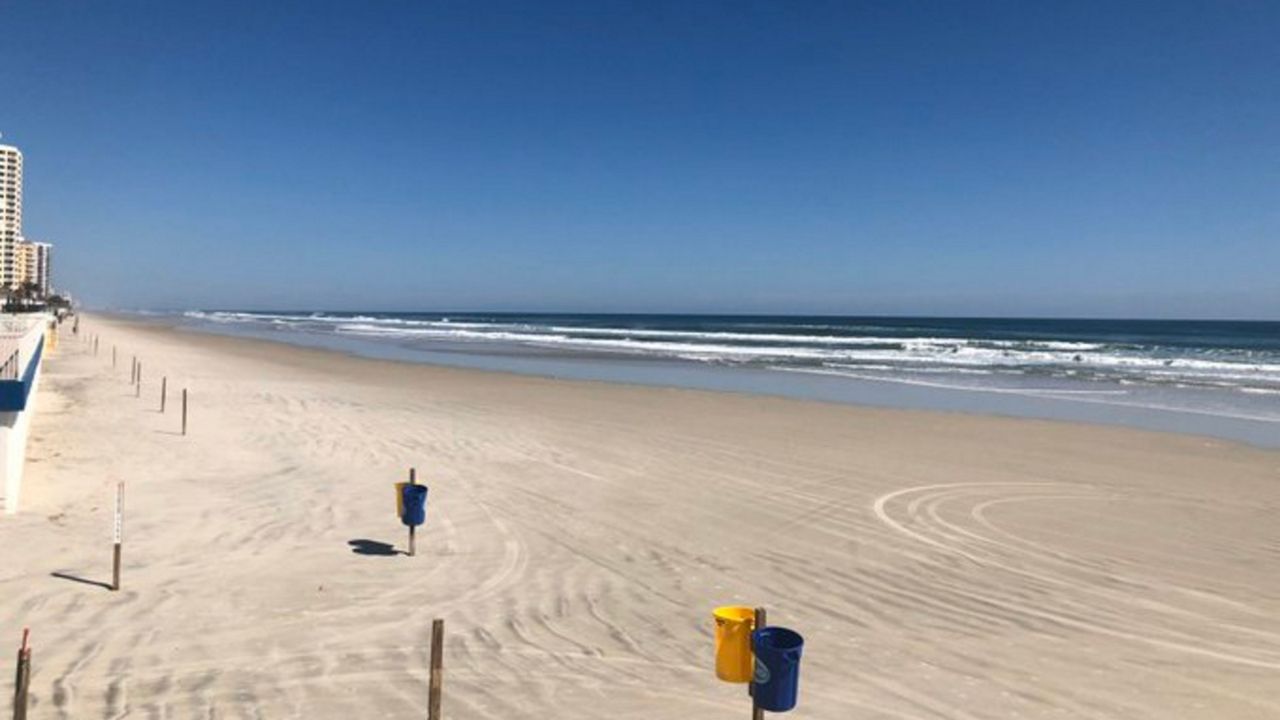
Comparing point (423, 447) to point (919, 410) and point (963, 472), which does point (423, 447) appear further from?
point (919, 410)

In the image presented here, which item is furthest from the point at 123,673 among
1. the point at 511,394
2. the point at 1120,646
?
the point at 511,394

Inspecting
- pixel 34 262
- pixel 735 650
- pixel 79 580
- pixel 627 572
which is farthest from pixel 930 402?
pixel 34 262

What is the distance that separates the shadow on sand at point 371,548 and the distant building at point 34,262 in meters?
107

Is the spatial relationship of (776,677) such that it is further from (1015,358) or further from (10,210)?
(10,210)

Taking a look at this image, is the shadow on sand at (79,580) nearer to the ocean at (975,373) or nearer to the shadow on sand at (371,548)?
the shadow on sand at (371,548)

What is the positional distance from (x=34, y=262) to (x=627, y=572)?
498 ft

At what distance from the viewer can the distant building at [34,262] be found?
4316 inches

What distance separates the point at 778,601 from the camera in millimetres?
7750

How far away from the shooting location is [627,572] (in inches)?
333

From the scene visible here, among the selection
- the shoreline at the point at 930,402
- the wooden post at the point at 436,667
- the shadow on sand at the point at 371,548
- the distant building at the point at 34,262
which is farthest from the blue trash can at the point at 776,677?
the distant building at the point at 34,262

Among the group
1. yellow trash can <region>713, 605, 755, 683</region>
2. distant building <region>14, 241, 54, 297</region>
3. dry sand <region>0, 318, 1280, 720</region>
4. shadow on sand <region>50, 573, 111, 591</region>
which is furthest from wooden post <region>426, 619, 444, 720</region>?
distant building <region>14, 241, 54, 297</region>

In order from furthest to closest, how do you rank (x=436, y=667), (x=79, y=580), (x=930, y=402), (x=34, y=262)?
(x=34, y=262)
(x=930, y=402)
(x=79, y=580)
(x=436, y=667)

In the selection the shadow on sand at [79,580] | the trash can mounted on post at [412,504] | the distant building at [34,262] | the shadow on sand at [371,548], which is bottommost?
the shadow on sand at [371,548]

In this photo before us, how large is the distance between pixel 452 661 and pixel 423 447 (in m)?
9.34
